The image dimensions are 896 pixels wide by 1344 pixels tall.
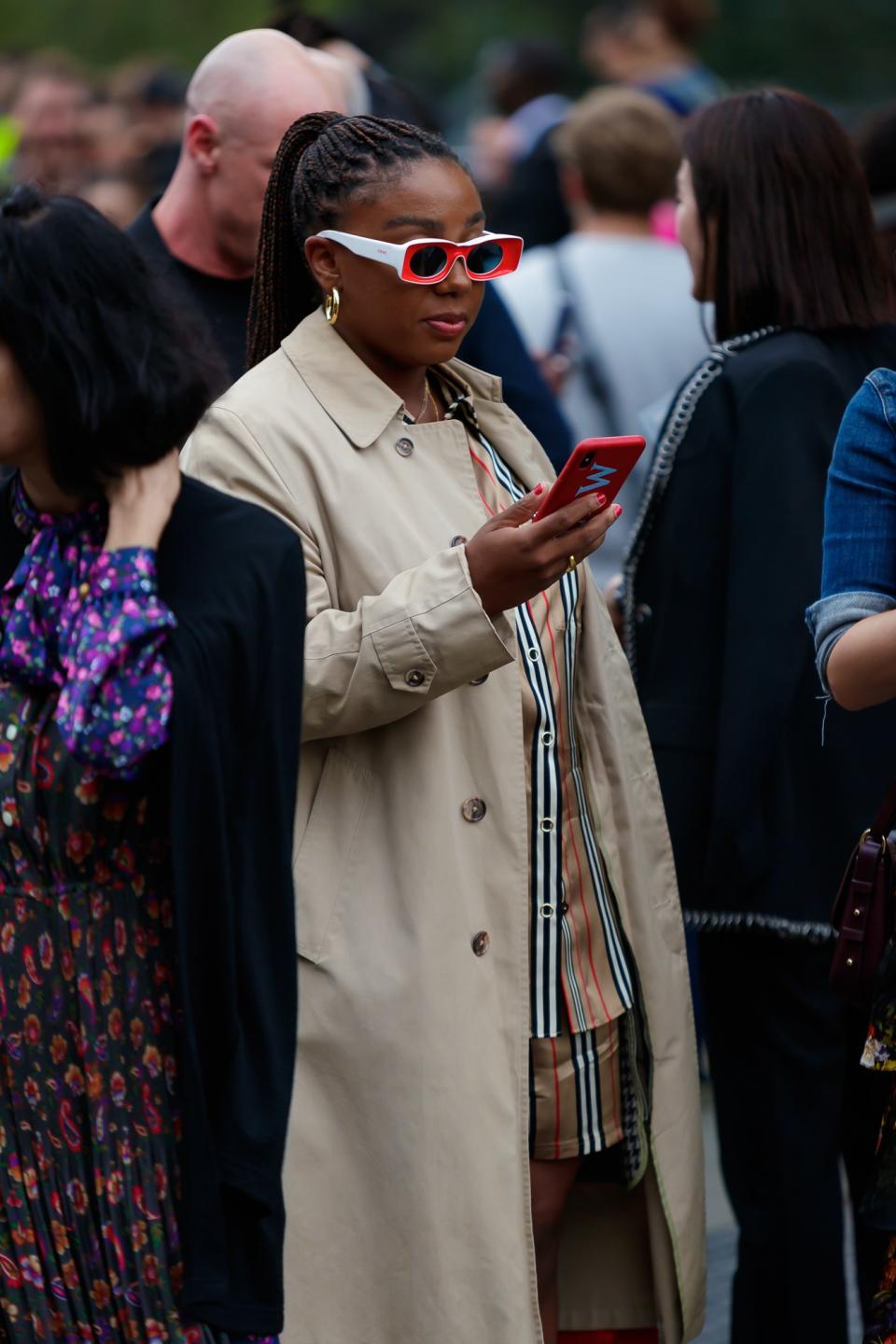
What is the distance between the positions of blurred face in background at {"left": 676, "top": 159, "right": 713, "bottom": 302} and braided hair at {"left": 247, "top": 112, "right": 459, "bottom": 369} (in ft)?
2.66

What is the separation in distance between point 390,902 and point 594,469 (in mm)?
679

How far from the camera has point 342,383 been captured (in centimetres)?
294

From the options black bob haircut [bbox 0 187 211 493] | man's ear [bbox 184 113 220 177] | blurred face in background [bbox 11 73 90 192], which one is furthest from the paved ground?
blurred face in background [bbox 11 73 90 192]

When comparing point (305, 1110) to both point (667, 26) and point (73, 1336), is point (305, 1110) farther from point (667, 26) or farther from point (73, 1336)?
point (667, 26)

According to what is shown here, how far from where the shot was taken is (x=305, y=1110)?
2.85 metres

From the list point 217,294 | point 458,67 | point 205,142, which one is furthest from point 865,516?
point 458,67

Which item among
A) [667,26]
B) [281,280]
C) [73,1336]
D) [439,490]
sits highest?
[667,26]

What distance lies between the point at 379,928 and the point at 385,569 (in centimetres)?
50

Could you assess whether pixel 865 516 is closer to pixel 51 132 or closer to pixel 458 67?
pixel 51 132

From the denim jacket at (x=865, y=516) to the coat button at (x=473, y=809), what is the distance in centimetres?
52

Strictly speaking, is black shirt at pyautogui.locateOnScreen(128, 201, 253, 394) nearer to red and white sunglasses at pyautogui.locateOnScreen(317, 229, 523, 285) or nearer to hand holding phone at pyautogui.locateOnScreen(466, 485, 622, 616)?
red and white sunglasses at pyautogui.locateOnScreen(317, 229, 523, 285)

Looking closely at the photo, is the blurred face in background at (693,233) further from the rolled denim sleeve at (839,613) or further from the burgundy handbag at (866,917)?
the burgundy handbag at (866,917)

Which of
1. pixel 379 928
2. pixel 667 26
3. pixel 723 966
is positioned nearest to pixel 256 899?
pixel 379 928

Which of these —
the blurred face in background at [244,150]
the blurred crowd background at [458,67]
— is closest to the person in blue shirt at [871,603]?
the blurred crowd background at [458,67]
